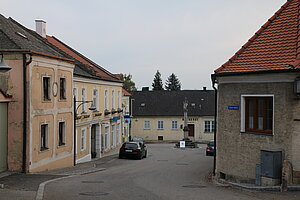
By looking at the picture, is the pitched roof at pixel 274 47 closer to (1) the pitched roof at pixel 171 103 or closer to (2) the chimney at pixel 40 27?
(2) the chimney at pixel 40 27

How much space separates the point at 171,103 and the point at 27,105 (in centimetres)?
5012

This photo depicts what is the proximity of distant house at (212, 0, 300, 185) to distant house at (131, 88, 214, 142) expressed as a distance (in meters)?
46.8

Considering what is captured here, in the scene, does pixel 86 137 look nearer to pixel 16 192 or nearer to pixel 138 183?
pixel 138 183

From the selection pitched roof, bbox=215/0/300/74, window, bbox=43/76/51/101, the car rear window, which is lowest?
the car rear window

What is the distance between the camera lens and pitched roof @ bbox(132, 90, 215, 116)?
64988mm

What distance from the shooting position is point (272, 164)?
43.1 ft

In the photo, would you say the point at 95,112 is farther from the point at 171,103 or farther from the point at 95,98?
the point at 171,103

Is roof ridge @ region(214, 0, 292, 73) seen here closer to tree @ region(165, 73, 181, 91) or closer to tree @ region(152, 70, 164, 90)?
tree @ region(152, 70, 164, 90)

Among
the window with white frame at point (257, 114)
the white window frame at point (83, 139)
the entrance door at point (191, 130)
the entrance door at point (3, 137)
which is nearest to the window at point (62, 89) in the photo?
the entrance door at point (3, 137)

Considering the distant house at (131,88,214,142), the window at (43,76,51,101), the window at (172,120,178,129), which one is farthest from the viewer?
the window at (172,120,178,129)

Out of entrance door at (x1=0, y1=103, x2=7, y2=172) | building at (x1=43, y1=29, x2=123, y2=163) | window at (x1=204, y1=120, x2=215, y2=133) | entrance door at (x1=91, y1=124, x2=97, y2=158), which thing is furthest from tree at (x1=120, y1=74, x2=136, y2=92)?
entrance door at (x1=0, y1=103, x2=7, y2=172)

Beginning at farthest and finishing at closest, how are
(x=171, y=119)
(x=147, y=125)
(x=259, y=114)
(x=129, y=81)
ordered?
(x=129, y=81) < (x=147, y=125) < (x=171, y=119) < (x=259, y=114)

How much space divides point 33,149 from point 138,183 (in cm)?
548

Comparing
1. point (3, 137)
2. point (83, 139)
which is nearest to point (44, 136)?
point (3, 137)
